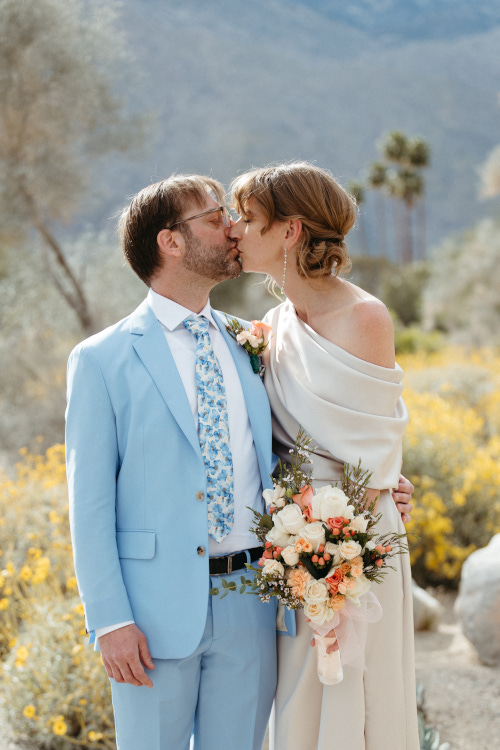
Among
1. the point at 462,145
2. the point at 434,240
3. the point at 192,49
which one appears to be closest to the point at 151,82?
the point at 192,49

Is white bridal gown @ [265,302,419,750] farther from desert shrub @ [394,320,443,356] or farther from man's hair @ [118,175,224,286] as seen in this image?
desert shrub @ [394,320,443,356]

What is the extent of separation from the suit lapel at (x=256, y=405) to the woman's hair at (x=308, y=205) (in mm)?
414

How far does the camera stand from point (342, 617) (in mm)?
2273

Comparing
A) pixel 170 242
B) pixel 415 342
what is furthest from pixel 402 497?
→ pixel 415 342

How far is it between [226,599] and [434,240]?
174 feet

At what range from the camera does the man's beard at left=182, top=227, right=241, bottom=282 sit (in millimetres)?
2590

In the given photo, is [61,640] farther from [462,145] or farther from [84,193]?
[462,145]

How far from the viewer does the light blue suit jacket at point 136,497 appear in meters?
2.14

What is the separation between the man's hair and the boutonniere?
400 millimetres

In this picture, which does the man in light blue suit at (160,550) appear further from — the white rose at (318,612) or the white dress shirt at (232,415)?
the white rose at (318,612)

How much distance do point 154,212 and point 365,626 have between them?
69.2 inches

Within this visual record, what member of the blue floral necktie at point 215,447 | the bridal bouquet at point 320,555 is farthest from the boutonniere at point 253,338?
the bridal bouquet at point 320,555

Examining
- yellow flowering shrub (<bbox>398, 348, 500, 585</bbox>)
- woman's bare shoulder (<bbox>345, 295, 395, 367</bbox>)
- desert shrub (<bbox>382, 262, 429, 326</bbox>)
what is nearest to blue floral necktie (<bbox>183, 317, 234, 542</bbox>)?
woman's bare shoulder (<bbox>345, 295, 395, 367</bbox>)

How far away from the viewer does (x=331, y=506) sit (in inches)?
83.4
